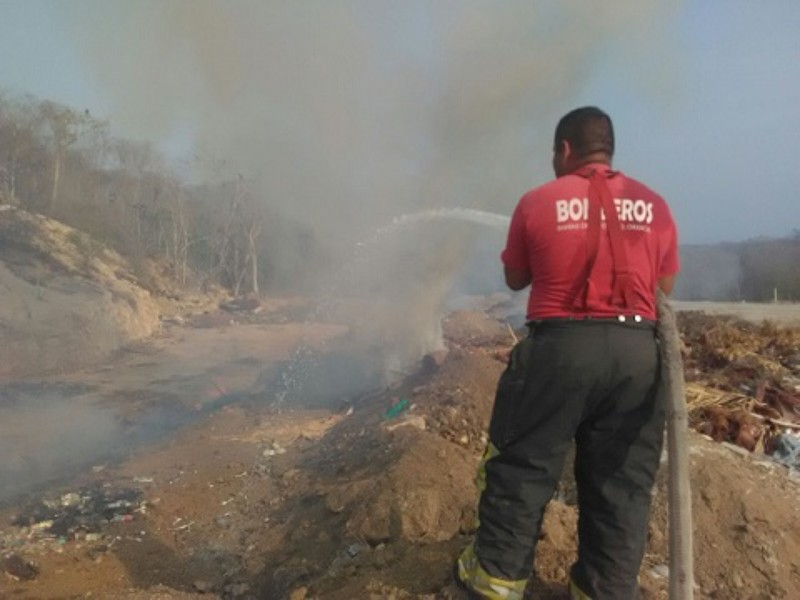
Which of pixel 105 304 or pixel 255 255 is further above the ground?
pixel 255 255

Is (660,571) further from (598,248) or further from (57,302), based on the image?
(57,302)

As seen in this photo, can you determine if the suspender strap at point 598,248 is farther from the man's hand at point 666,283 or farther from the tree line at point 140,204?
the tree line at point 140,204

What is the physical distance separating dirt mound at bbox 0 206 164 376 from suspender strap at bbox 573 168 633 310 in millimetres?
12853

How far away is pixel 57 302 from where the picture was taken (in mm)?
14625

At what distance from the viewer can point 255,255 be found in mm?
29297

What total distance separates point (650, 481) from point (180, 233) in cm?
2829

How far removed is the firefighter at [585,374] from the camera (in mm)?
2262

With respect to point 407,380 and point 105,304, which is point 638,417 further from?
point 105,304

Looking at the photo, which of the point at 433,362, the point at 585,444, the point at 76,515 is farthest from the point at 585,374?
the point at 433,362

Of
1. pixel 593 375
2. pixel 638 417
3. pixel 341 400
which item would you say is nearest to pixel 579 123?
pixel 593 375

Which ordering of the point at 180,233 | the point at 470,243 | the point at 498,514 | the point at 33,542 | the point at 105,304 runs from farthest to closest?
1. the point at 180,233
2. the point at 105,304
3. the point at 470,243
4. the point at 33,542
5. the point at 498,514

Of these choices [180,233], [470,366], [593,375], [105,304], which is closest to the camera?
[593,375]

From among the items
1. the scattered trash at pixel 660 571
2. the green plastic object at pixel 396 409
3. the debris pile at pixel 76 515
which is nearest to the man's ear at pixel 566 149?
the scattered trash at pixel 660 571

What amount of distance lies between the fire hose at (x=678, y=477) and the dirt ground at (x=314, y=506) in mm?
554
